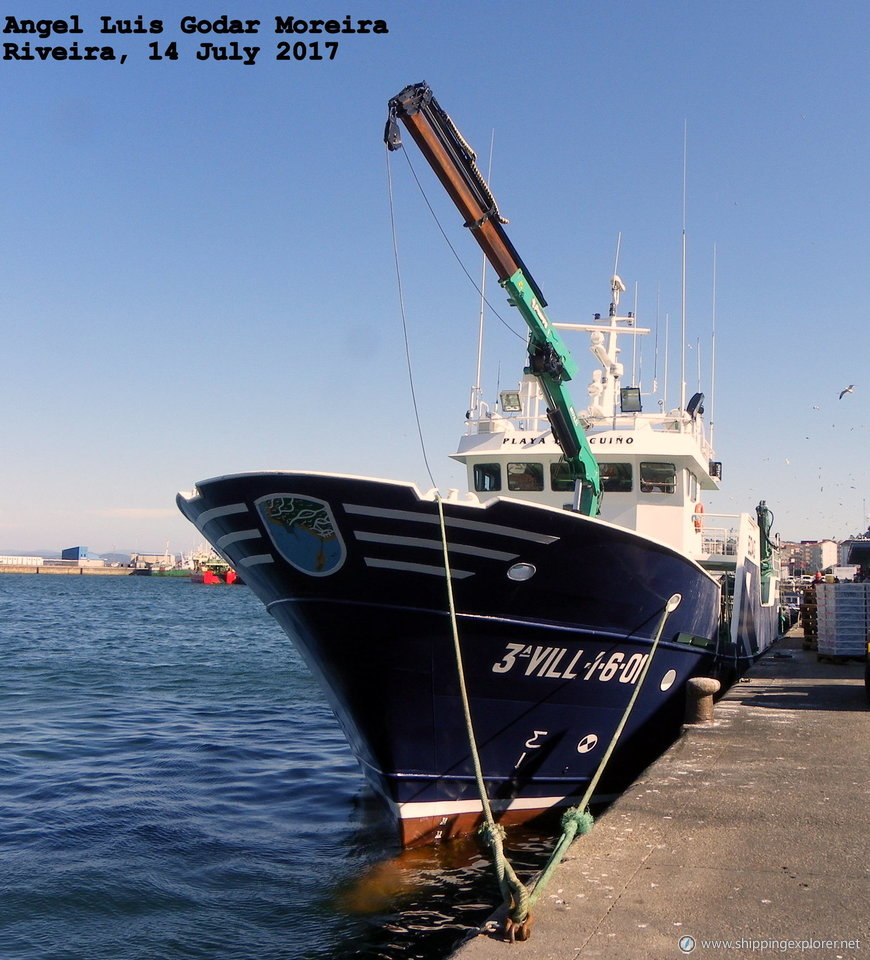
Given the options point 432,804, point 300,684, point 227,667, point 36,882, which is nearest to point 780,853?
point 432,804

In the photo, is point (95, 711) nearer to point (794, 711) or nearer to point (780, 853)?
point (794, 711)

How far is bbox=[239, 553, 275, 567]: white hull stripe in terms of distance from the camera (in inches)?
333

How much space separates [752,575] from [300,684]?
39.3 ft

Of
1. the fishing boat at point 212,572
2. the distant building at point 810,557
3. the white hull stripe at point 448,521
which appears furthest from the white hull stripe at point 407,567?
the fishing boat at point 212,572

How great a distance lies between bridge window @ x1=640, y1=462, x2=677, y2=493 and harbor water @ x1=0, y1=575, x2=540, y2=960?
5637 mm

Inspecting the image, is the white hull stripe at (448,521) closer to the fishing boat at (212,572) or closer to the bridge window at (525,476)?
A: the bridge window at (525,476)

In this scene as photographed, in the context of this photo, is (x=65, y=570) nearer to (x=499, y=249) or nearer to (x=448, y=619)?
(x=499, y=249)

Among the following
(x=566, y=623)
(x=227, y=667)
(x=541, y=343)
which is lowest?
(x=227, y=667)

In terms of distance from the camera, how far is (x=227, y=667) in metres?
26.8

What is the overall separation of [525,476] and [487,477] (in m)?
0.60

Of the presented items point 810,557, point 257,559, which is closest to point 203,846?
point 257,559

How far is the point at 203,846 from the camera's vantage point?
31.9 feet

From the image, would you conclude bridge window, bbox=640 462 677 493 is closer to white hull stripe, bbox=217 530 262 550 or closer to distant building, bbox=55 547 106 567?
white hull stripe, bbox=217 530 262 550

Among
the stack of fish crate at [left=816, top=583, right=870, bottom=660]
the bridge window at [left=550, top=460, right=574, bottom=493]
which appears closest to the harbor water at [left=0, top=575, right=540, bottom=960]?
the bridge window at [left=550, top=460, right=574, bottom=493]
